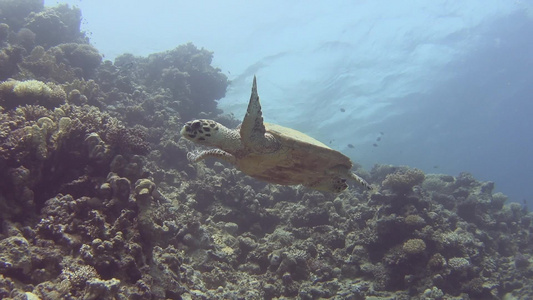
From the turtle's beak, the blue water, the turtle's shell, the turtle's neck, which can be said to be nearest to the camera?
the turtle's beak

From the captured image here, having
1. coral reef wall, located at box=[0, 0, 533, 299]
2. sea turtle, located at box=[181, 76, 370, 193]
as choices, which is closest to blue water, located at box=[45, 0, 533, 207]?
coral reef wall, located at box=[0, 0, 533, 299]

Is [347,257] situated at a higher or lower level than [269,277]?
higher

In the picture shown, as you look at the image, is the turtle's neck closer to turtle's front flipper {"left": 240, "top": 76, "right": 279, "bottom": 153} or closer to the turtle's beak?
turtle's front flipper {"left": 240, "top": 76, "right": 279, "bottom": 153}

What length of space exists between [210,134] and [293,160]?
67.8 inches

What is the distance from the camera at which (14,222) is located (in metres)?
3.96

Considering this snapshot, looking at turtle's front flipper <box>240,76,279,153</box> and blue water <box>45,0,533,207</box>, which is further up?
blue water <box>45,0,533,207</box>

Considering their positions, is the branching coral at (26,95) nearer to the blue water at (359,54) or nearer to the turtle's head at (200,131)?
the turtle's head at (200,131)

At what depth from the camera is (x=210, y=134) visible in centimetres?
474

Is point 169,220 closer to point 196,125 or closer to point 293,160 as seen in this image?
point 196,125

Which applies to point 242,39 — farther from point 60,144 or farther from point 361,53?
point 60,144

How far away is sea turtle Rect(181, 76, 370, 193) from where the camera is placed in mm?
4598

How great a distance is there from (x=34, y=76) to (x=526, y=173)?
148796 millimetres

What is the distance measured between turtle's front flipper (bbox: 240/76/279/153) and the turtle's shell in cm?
15

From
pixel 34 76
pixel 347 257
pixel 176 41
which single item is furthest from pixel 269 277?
pixel 176 41
